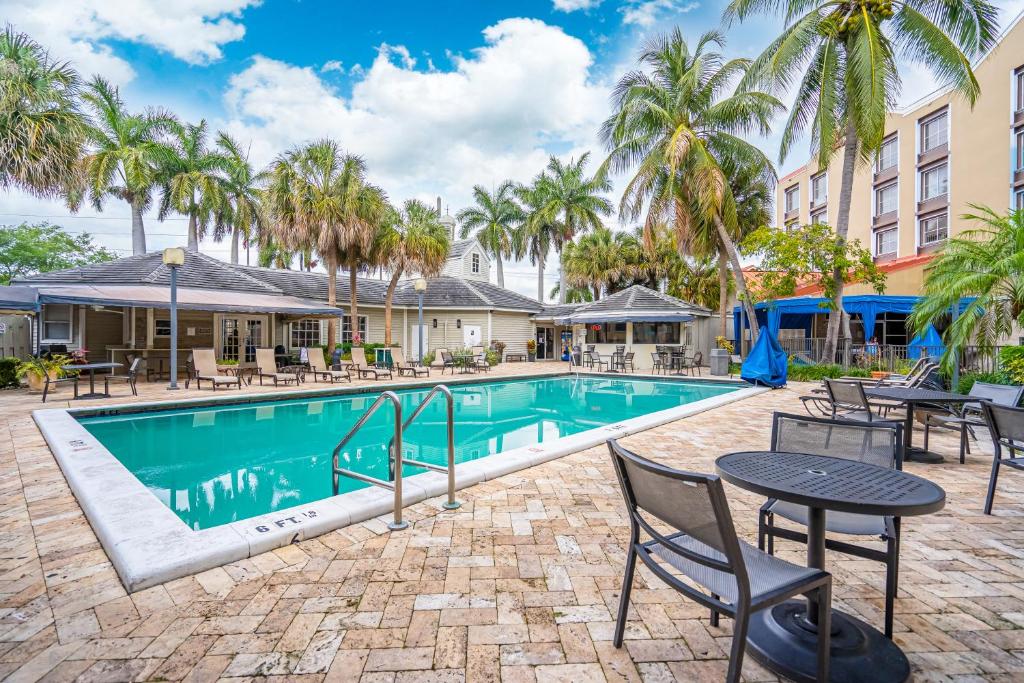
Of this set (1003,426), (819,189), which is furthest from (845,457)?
(819,189)

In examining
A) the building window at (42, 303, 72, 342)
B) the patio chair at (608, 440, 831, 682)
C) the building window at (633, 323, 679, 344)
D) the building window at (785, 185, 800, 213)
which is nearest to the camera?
the patio chair at (608, 440, 831, 682)

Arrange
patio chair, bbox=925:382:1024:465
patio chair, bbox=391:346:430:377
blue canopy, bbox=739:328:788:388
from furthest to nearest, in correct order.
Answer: patio chair, bbox=391:346:430:377 < blue canopy, bbox=739:328:788:388 < patio chair, bbox=925:382:1024:465

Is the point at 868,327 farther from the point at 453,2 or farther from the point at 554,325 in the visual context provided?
the point at 453,2

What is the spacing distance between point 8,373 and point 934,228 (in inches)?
1318

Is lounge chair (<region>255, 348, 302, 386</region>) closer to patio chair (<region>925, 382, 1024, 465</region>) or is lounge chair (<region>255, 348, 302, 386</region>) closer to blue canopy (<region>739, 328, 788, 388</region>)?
blue canopy (<region>739, 328, 788, 388</region>)

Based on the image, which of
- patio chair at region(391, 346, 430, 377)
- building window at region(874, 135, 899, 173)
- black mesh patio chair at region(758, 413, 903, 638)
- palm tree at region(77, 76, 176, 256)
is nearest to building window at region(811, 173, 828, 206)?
building window at region(874, 135, 899, 173)

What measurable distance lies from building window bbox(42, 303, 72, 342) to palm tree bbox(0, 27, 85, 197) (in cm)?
602

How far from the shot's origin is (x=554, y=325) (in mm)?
27094

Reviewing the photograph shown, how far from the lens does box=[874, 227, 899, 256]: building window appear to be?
24.0m

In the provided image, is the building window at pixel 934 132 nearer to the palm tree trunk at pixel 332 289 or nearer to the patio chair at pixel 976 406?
the patio chair at pixel 976 406

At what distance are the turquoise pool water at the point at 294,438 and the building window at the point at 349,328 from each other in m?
9.78

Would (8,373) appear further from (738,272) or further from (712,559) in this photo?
(738,272)

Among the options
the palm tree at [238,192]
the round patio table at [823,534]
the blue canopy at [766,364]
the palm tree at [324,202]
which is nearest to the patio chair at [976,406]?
the round patio table at [823,534]

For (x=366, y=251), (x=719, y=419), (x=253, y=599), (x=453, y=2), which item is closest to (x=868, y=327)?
(x=719, y=419)
